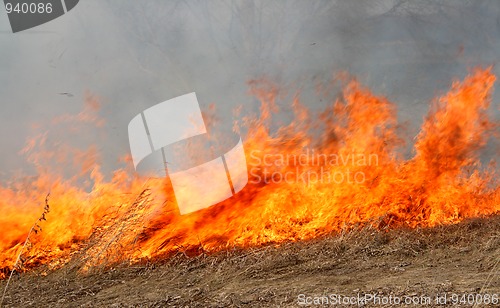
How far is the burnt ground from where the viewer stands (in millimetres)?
5598

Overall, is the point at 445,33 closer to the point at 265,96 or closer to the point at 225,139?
the point at 265,96

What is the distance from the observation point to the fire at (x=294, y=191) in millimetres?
7797

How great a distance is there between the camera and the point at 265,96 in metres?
9.40

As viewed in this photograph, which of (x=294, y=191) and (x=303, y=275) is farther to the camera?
(x=294, y=191)

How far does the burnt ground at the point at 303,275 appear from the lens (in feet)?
18.4

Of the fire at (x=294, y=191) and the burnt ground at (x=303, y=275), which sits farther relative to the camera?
the fire at (x=294, y=191)

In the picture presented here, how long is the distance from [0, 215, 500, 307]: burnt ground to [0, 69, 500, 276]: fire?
376 mm

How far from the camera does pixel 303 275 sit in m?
6.45

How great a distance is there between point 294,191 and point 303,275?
2058 mm

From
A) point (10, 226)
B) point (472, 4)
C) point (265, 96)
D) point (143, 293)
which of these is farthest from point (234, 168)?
point (472, 4)

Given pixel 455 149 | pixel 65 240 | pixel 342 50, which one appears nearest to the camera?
pixel 65 240

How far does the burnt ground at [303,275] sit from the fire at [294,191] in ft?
1.23

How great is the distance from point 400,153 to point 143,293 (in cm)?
520

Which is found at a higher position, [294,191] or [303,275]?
[294,191]
